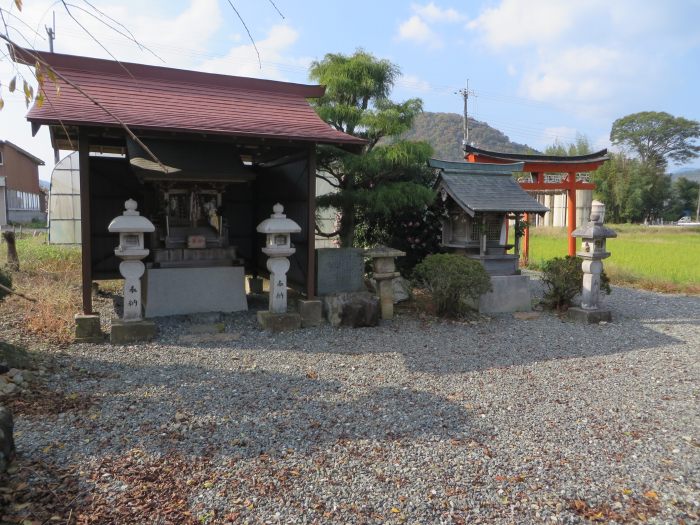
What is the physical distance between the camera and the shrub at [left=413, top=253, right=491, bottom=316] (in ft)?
24.7

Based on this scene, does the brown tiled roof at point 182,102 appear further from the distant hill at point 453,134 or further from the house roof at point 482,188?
the distant hill at point 453,134

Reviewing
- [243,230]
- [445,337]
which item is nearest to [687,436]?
[445,337]

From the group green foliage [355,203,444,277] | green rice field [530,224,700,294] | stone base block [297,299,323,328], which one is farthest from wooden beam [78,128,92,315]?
green rice field [530,224,700,294]

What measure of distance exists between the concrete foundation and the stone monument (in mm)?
873

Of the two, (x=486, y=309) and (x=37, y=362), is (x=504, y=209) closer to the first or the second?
(x=486, y=309)

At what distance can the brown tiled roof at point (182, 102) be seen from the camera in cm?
590

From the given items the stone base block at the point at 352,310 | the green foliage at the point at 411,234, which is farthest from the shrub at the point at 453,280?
the green foliage at the point at 411,234

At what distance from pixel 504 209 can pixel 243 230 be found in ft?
15.8

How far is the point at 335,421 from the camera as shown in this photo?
3.94m

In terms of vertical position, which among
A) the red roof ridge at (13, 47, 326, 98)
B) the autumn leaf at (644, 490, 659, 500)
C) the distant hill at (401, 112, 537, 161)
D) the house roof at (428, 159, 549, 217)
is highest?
the distant hill at (401, 112, 537, 161)

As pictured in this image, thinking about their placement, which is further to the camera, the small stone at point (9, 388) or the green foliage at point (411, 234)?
the green foliage at point (411, 234)

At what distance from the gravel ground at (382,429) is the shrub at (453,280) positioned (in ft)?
4.26

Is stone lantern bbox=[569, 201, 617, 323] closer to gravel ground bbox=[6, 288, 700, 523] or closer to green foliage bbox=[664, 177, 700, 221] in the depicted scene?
gravel ground bbox=[6, 288, 700, 523]

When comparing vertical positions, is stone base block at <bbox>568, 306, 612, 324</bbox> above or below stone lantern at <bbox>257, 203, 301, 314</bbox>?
below
